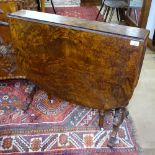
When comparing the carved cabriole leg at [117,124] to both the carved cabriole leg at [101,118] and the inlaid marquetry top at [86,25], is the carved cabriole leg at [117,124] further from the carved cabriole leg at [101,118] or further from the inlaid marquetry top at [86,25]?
the inlaid marquetry top at [86,25]

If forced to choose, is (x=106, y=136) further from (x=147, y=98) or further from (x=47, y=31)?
(x=47, y=31)

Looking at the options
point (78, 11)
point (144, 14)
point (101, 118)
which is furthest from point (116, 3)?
point (101, 118)

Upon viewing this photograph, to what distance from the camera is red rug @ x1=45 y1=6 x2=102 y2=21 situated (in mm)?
4348

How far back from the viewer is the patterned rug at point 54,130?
1.76 metres

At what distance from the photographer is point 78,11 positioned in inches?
180

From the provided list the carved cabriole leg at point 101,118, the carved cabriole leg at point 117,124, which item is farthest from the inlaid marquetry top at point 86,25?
the carved cabriole leg at point 101,118

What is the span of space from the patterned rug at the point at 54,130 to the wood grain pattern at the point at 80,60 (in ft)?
1.03

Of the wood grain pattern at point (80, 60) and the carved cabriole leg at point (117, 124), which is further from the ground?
the wood grain pattern at point (80, 60)

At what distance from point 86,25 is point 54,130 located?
37.6 inches

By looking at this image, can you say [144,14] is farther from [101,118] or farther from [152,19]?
[101,118]

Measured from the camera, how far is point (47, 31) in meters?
1.56

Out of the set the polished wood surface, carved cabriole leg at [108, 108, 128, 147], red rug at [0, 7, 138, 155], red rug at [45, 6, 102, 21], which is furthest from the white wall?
carved cabriole leg at [108, 108, 128, 147]

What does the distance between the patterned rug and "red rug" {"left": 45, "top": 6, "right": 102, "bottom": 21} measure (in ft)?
8.27

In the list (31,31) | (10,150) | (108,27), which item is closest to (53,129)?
(10,150)
